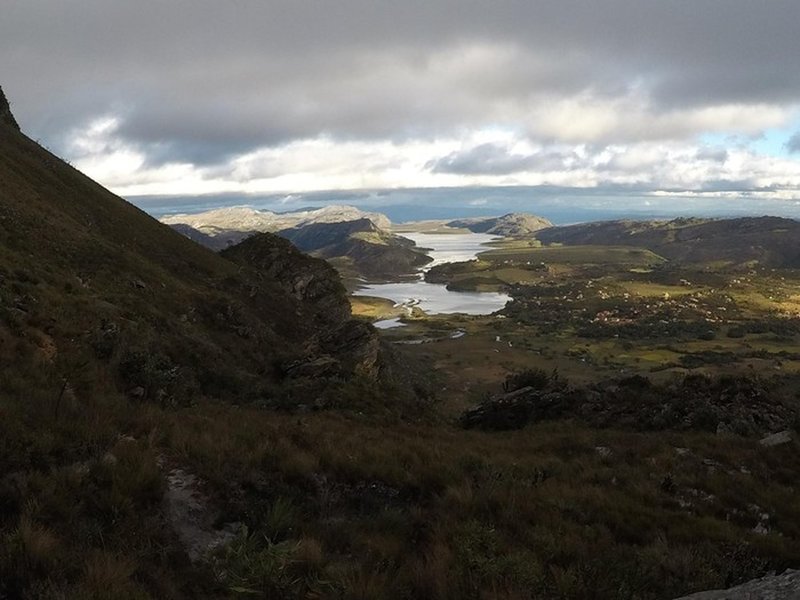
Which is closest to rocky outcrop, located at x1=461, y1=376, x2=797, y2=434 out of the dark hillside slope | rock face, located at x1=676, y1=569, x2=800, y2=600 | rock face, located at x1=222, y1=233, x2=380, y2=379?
the dark hillside slope

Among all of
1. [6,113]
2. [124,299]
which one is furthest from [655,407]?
[6,113]

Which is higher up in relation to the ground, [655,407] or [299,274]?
[299,274]

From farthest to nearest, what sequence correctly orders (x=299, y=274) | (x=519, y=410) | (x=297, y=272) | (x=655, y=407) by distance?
(x=297, y=272), (x=299, y=274), (x=519, y=410), (x=655, y=407)

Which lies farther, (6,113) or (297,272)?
(297,272)

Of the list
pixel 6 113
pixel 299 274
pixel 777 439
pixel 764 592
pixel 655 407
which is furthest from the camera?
pixel 299 274

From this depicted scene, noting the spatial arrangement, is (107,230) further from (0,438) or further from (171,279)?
(0,438)

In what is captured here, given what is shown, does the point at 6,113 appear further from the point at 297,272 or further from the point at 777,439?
the point at 777,439

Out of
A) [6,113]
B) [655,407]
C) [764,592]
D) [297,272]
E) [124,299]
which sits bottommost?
[655,407]
